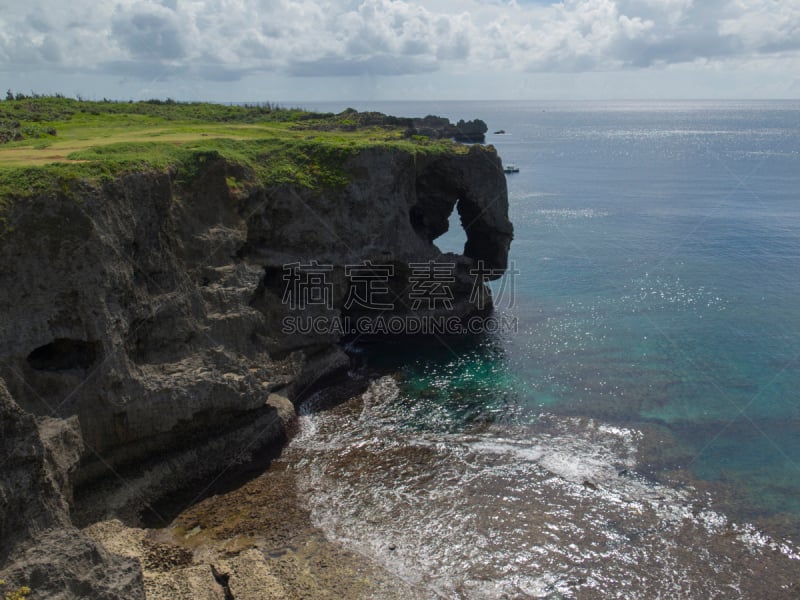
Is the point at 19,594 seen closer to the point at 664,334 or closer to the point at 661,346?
the point at 661,346

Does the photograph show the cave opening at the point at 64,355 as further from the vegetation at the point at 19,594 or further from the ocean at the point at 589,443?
the ocean at the point at 589,443

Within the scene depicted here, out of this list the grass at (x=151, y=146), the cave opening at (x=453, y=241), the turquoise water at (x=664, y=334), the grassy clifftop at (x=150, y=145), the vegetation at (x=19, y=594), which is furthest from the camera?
the cave opening at (x=453, y=241)

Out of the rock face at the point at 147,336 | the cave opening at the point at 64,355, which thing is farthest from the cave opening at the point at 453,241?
the cave opening at the point at 64,355

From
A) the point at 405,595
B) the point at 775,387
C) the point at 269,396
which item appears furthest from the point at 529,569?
the point at 775,387

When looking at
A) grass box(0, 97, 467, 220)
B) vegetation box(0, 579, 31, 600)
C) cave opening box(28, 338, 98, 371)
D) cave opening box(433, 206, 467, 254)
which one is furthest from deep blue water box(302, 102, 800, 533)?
vegetation box(0, 579, 31, 600)

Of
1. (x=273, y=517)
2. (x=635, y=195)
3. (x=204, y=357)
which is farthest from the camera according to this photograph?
(x=635, y=195)

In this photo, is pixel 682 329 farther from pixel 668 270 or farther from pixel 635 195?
pixel 635 195
